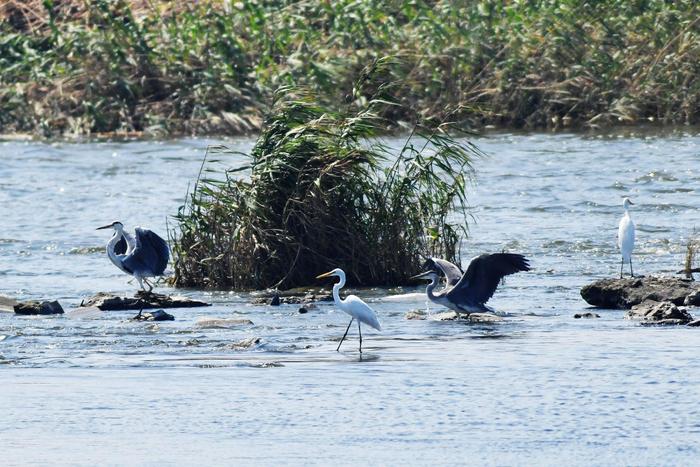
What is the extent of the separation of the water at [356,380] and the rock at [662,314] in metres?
0.19

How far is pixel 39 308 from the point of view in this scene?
47.3ft

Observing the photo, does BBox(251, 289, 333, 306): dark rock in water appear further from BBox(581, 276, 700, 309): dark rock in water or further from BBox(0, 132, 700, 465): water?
BBox(581, 276, 700, 309): dark rock in water

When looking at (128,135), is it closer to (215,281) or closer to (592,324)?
(215,281)

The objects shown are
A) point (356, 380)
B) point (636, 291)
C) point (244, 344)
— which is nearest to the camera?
point (356, 380)

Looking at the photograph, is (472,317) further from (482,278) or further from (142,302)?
(142,302)

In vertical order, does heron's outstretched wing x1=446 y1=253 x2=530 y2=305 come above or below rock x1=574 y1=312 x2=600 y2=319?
above

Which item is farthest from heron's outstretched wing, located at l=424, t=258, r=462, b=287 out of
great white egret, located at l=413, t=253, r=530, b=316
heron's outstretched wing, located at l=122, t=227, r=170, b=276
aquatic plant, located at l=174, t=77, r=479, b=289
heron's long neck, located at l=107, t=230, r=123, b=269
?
heron's long neck, located at l=107, t=230, r=123, b=269

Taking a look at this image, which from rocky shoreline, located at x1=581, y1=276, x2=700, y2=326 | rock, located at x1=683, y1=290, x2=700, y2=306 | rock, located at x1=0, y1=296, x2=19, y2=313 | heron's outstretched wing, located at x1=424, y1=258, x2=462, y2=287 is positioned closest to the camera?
rocky shoreline, located at x1=581, y1=276, x2=700, y2=326

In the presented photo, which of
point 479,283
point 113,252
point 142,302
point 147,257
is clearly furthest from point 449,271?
point 113,252

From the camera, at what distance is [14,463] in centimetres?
883

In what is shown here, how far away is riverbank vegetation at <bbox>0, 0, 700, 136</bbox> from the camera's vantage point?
30609 mm

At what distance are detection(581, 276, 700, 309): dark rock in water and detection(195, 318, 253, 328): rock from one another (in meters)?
3.01

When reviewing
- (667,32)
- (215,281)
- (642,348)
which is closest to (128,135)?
(667,32)

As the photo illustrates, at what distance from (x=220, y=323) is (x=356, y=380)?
8.84 ft
